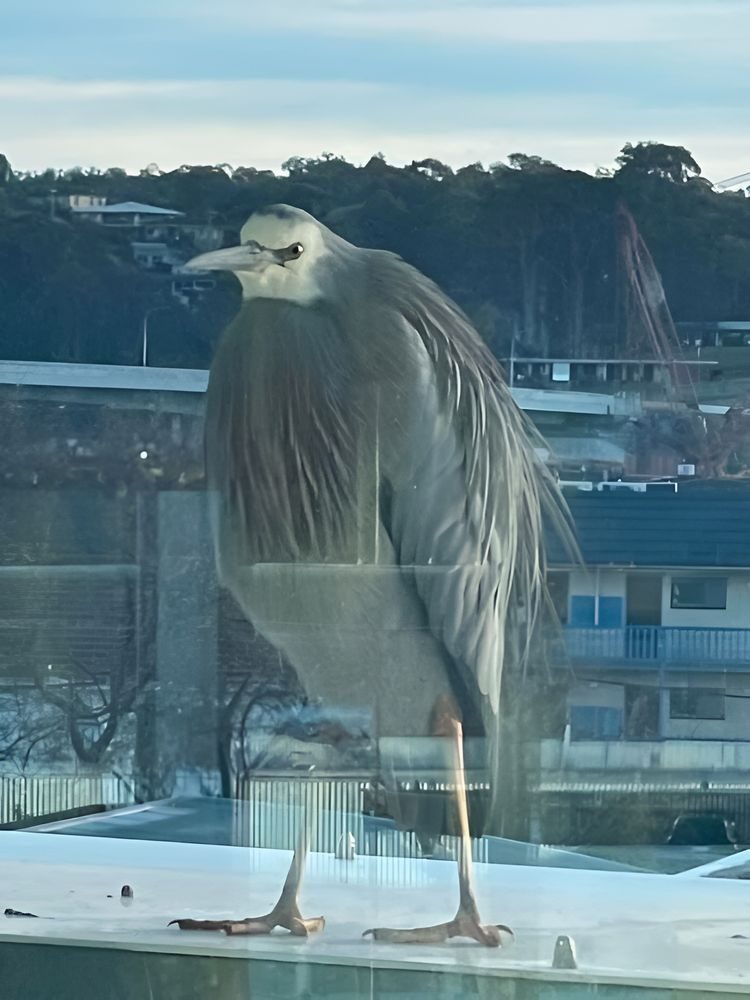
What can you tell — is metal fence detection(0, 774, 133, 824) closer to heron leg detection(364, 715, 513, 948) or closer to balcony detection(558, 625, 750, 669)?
heron leg detection(364, 715, 513, 948)

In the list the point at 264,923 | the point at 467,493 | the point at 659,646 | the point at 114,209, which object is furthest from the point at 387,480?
the point at 264,923

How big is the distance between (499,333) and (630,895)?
0.81 metres

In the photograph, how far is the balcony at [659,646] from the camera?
236 cm

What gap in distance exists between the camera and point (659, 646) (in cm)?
236

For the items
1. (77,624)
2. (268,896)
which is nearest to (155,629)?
(77,624)

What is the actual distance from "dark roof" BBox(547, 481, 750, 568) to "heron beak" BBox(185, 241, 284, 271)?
54cm

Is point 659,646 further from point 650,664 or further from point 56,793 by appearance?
point 56,793

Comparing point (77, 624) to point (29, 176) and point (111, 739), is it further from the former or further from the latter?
point (29, 176)

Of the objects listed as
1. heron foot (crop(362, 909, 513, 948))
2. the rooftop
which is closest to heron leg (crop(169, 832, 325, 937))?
heron foot (crop(362, 909, 513, 948))

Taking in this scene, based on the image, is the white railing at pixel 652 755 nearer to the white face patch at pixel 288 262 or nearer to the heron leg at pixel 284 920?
the heron leg at pixel 284 920

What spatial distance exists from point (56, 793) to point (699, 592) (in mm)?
988

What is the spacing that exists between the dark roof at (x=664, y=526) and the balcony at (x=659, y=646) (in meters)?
0.10

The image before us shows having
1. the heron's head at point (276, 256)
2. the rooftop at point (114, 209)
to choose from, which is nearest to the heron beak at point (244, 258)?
the heron's head at point (276, 256)

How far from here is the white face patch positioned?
7.77ft
